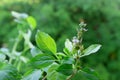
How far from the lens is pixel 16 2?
112 inches

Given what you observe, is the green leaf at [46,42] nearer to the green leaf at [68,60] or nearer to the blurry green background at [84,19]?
the green leaf at [68,60]

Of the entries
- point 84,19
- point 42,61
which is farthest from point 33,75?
point 84,19

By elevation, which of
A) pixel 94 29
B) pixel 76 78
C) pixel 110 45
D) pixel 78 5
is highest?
pixel 78 5

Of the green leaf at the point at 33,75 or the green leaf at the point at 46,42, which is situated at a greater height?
the green leaf at the point at 46,42

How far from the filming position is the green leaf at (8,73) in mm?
451

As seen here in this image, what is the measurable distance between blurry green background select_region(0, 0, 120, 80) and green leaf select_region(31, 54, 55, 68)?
2.00m

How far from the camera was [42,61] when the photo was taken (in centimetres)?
45

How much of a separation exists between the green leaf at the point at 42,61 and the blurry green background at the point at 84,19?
6.55ft

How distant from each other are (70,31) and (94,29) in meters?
0.22

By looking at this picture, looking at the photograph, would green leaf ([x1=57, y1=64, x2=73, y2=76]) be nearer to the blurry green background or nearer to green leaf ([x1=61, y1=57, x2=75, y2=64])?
green leaf ([x1=61, y1=57, x2=75, y2=64])

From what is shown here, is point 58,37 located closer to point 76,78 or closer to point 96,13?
point 96,13

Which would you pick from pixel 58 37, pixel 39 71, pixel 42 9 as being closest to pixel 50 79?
pixel 39 71

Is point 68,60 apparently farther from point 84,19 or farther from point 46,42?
point 84,19

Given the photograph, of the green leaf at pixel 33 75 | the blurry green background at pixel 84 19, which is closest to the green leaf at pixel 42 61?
the green leaf at pixel 33 75
